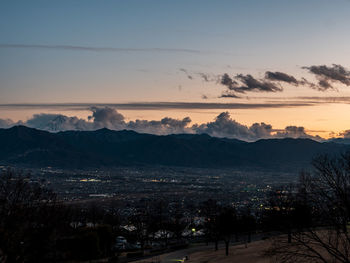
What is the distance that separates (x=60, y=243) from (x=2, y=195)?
31077mm

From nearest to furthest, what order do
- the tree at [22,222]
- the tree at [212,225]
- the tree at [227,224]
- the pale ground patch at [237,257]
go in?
1. the tree at [22,222]
2. the pale ground patch at [237,257]
3. the tree at [227,224]
4. the tree at [212,225]

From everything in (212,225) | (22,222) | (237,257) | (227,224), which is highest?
(22,222)

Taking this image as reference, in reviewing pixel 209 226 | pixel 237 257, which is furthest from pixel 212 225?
pixel 237 257

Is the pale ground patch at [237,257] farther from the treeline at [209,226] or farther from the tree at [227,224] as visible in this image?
the tree at [227,224]

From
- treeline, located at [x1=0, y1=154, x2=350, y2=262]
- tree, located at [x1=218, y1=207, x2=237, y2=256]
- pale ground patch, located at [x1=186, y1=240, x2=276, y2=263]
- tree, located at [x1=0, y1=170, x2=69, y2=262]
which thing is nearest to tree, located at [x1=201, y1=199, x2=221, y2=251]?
treeline, located at [x1=0, y1=154, x2=350, y2=262]

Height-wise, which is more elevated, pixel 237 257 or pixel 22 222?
pixel 22 222

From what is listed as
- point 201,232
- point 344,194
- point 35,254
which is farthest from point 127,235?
point 344,194

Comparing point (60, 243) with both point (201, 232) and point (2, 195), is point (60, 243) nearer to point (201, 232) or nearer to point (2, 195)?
point (2, 195)

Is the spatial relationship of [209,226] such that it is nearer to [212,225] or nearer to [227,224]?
[212,225]

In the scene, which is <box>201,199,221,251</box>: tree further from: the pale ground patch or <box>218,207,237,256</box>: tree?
the pale ground patch

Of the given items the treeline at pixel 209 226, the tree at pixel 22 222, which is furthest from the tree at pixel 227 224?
the tree at pixel 22 222

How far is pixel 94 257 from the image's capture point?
69750 mm

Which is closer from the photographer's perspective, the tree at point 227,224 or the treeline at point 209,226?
the treeline at point 209,226

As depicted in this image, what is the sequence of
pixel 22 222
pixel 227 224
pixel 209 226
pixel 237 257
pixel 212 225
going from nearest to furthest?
pixel 22 222, pixel 237 257, pixel 227 224, pixel 209 226, pixel 212 225
